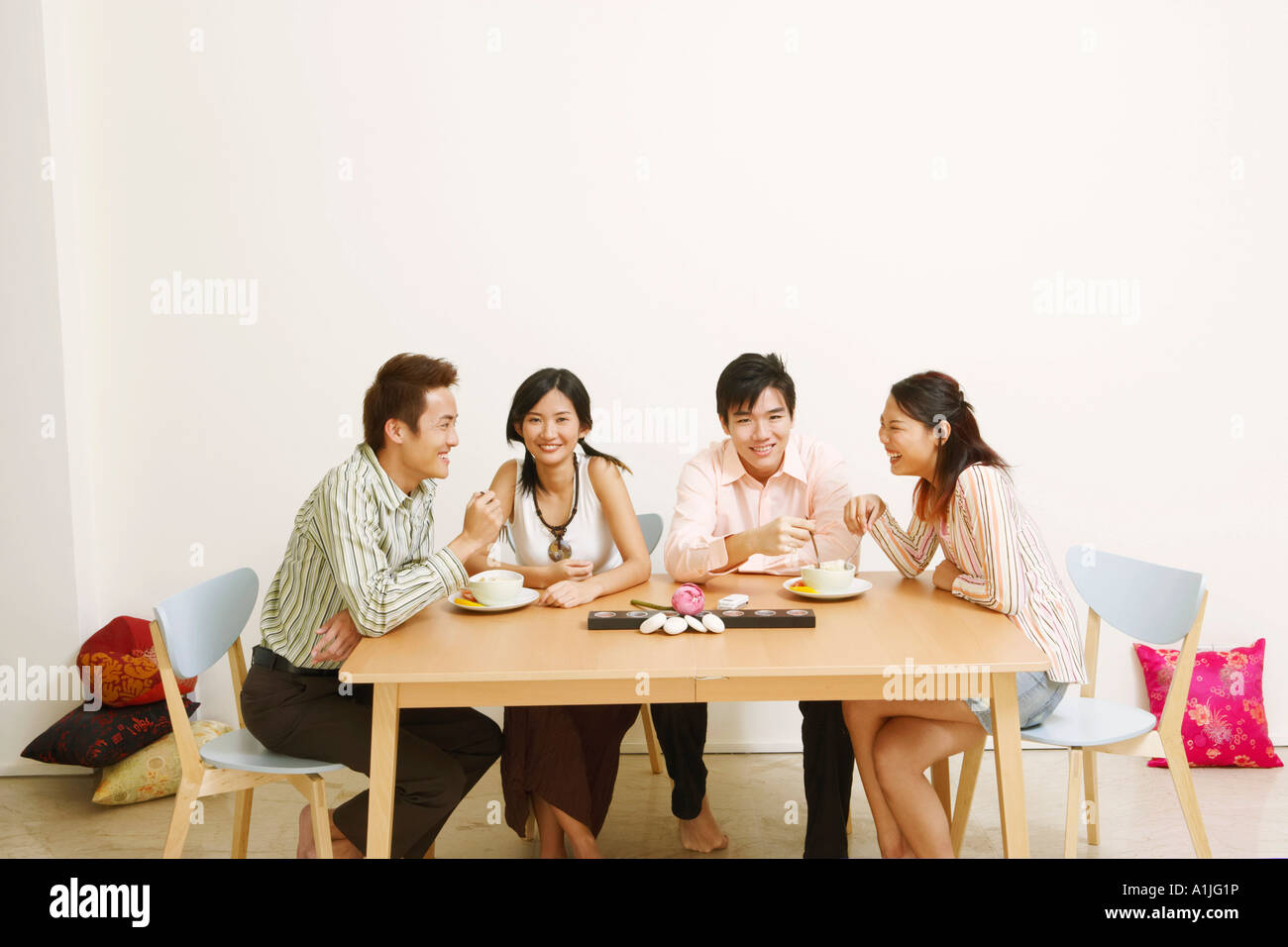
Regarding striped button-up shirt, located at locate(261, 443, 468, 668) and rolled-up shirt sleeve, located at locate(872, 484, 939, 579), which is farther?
rolled-up shirt sleeve, located at locate(872, 484, 939, 579)

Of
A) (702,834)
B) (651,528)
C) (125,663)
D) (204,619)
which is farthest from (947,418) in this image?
(125,663)

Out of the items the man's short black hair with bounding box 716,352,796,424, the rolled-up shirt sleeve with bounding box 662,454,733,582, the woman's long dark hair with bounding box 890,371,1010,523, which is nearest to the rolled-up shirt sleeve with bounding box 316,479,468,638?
the rolled-up shirt sleeve with bounding box 662,454,733,582

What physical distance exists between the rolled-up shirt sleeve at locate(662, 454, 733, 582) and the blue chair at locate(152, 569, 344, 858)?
0.91 meters

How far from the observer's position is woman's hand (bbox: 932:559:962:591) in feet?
7.59

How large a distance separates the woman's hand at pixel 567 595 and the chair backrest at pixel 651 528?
2.55 ft

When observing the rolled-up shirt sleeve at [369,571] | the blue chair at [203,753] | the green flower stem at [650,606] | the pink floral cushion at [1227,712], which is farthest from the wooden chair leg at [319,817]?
the pink floral cushion at [1227,712]

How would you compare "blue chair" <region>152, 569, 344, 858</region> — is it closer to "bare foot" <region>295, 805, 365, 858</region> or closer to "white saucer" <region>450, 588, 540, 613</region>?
"bare foot" <region>295, 805, 365, 858</region>

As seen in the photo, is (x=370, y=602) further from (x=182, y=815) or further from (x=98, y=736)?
(x=98, y=736)

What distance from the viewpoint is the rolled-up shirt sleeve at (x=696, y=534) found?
240 centimetres

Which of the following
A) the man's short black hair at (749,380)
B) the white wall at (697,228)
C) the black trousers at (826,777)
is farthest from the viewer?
the white wall at (697,228)

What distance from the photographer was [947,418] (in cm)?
221

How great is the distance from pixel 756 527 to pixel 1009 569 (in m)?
0.69

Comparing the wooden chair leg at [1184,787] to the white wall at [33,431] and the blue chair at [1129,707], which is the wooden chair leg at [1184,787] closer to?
the blue chair at [1129,707]
